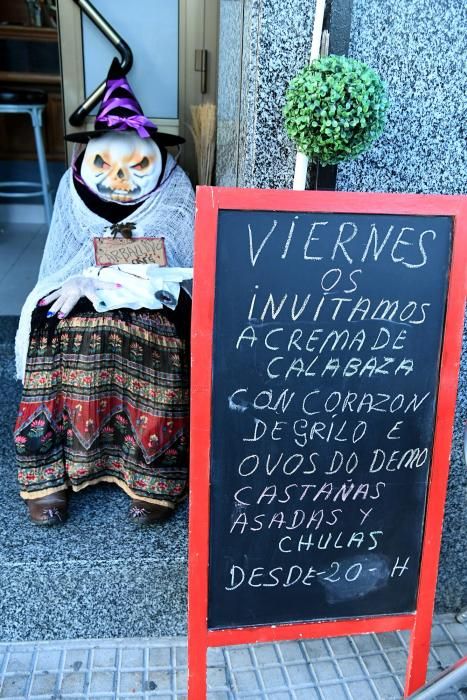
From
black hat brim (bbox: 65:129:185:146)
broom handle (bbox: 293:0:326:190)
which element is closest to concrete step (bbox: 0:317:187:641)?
broom handle (bbox: 293:0:326:190)

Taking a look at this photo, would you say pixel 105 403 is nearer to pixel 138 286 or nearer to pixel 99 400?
pixel 99 400

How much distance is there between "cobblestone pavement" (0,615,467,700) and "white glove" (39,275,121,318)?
1078 millimetres

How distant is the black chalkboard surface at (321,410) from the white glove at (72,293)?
2.77 ft

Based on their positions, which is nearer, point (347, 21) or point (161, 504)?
point (347, 21)

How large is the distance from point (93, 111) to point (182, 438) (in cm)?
204

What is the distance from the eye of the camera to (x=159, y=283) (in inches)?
87.6

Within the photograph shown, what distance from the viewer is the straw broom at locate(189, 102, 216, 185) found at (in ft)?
9.71

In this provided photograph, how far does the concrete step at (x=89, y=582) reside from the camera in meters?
1.96

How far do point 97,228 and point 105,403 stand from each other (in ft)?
2.46

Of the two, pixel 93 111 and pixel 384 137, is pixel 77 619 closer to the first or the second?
pixel 384 137

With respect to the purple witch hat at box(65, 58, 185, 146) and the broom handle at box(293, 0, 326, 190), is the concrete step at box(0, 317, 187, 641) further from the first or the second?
the purple witch hat at box(65, 58, 185, 146)

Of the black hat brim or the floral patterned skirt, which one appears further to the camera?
the black hat brim

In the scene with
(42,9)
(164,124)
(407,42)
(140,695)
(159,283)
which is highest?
(42,9)

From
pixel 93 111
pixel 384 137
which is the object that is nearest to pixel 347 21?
pixel 384 137
